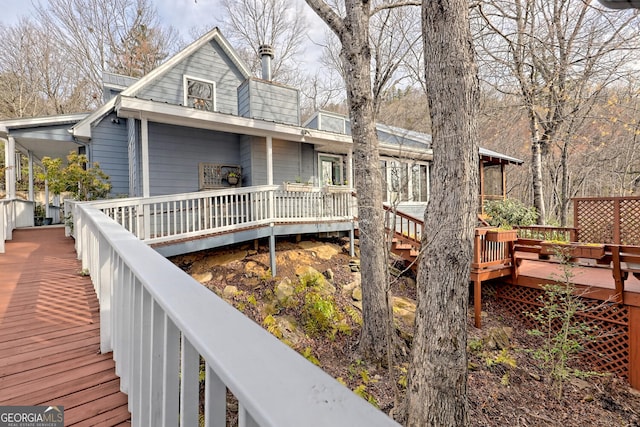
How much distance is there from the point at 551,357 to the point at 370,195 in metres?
4.04

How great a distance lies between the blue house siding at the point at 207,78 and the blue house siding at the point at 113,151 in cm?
122

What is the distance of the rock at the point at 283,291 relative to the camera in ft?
20.9

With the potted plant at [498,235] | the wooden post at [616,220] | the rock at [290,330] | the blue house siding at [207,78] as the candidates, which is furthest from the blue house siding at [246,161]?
the wooden post at [616,220]

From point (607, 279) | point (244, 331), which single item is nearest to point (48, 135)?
point (244, 331)

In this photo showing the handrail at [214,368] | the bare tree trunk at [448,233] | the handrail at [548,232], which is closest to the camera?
the handrail at [214,368]

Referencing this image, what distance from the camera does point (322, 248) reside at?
28.3 ft

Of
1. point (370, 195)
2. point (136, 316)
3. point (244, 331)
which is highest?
point (370, 195)

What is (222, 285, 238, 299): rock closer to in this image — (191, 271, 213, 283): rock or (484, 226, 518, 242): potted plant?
(191, 271, 213, 283): rock

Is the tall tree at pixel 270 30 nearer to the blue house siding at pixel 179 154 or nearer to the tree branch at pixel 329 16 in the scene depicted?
the blue house siding at pixel 179 154

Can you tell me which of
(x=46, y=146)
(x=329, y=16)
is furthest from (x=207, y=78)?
(x=329, y=16)

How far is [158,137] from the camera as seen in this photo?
8078mm

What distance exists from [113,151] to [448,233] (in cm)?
943

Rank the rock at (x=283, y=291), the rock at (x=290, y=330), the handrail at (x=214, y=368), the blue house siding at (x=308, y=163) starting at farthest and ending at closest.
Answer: the blue house siding at (x=308, y=163)
the rock at (x=283, y=291)
the rock at (x=290, y=330)
the handrail at (x=214, y=368)

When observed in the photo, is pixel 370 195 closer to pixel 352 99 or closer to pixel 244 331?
pixel 352 99
